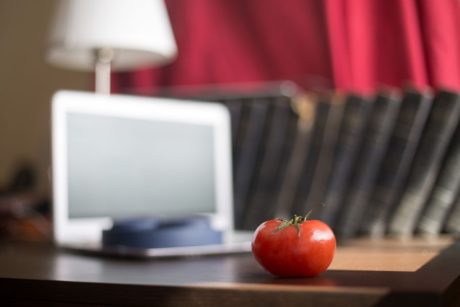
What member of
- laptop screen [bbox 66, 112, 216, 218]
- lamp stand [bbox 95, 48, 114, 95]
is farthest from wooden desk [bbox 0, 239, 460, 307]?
lamp stand [bbox 95, 48, 114, 95]

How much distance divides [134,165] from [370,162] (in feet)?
1.74

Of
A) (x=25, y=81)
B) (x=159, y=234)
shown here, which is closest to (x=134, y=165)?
(x=159, y=234)

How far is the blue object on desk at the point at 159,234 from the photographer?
1.28 metres

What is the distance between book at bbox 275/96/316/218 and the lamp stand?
1.58 ft

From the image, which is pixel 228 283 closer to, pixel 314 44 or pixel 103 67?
pixel 103 67

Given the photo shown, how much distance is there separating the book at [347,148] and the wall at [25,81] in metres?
1.19

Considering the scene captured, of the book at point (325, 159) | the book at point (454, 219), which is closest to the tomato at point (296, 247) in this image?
the book at point (454, 219)

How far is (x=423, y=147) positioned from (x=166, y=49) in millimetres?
670

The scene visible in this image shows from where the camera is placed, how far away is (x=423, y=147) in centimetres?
166

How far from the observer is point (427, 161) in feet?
5.41

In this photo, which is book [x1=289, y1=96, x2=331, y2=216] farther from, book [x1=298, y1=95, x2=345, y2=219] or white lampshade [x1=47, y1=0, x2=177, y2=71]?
white lampshade [x1=47, y1=0, x2=177, y2=71]

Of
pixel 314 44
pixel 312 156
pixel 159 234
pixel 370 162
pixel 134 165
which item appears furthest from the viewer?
pixel 314 44

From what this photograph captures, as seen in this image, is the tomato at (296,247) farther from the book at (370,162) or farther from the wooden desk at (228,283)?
the book at (370,162)

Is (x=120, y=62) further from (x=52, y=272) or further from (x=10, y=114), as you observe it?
(x=52, y=272)
